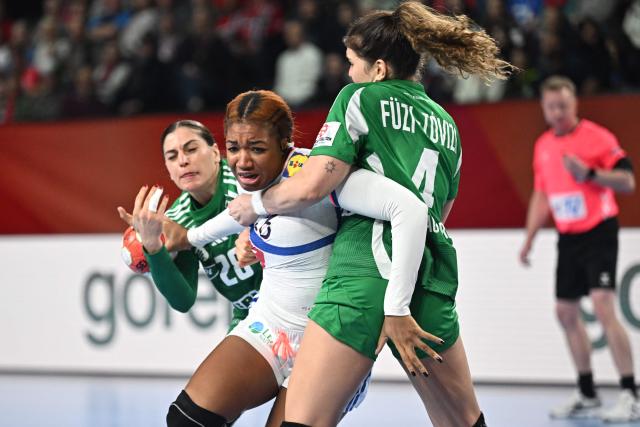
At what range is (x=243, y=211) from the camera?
11.4 feet

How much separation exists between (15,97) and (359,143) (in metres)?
8.78

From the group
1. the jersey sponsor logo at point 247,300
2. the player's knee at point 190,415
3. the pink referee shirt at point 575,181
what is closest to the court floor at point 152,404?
the pink referee shirt at point 575,181

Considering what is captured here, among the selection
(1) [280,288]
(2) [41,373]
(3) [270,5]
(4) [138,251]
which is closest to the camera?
(1) [280,288]

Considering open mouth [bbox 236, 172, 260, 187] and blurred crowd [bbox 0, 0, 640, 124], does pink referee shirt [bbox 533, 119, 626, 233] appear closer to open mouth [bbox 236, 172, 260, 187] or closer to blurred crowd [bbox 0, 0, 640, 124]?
blurred crowd [bbox 0, 0, 640, 124]

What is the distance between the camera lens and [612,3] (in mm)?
8648

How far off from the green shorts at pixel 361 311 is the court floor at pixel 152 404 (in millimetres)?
3307

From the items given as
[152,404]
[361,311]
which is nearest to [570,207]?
[152,404]

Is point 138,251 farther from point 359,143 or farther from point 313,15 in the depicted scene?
point 313,15

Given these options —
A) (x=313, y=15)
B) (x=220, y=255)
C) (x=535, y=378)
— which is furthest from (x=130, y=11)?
(x=220, y=255)

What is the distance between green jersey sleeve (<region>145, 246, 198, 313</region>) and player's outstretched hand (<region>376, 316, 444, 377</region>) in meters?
1.23

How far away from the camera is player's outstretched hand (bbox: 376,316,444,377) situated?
10.3 feet

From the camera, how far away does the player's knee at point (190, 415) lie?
140 inches

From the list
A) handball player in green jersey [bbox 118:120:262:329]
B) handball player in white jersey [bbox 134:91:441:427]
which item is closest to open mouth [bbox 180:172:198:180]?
handball player in green jersey [bbox 118:120:262:329]

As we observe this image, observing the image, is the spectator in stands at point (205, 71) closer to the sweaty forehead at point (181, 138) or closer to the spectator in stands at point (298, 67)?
the spectator in stands at point (298, 67)
